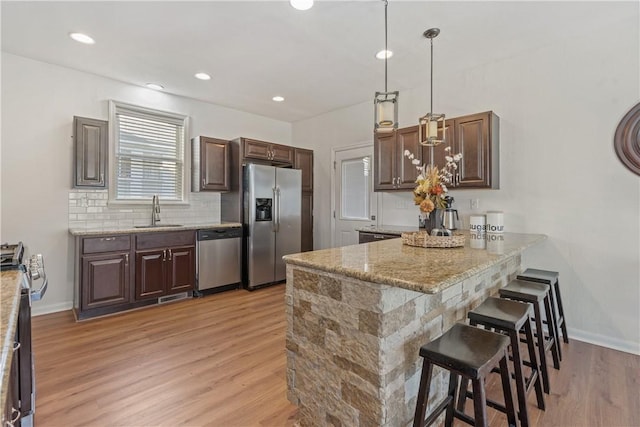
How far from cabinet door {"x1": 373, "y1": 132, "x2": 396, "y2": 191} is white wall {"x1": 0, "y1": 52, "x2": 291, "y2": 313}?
3.30 meters

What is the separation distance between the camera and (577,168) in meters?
2.88

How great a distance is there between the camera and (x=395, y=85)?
3.96m

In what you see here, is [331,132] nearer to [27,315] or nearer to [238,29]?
[238,29]

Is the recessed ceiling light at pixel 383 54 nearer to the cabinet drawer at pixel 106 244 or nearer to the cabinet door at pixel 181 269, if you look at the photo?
the cabinet door at pixel 181 269

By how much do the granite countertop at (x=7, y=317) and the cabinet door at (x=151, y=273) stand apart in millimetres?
2149

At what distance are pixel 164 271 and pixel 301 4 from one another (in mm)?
3185

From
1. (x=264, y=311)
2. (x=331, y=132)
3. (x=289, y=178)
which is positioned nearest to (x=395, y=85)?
(x=331, y=132)

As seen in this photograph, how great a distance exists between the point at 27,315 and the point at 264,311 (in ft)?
7.39

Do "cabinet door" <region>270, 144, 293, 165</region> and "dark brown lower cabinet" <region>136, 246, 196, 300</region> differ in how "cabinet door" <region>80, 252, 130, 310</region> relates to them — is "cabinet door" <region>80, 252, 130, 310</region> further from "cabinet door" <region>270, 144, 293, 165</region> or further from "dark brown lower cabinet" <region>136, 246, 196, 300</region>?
"cabinet door" <region>270, 144, 293, 165</region>

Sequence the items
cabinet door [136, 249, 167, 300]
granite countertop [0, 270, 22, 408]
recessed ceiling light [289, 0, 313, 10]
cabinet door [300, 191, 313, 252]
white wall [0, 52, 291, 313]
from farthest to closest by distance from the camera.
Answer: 1. cabinet door [300, 191, 313, 252]
2. cabinet door [136, 249, 167, 300]
3. white wall [0, 52, 291, 313]
4. recessed ceiling light [289, 0, 313, 10]
5. granite countertop [0, 270, 22, 408]

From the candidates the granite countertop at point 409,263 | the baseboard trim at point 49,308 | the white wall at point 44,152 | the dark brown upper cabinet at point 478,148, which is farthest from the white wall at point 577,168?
the baseboard trim at point 49,308

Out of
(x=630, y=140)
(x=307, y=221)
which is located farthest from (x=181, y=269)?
(x=630, y=140)

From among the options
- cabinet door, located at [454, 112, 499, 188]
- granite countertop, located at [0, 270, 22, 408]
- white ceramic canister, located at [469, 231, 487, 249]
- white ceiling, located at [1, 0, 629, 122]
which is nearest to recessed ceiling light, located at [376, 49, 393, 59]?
white ceiling, located at [1, 0, 629, 122]

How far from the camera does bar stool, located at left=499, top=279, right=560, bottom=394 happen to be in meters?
2.07
